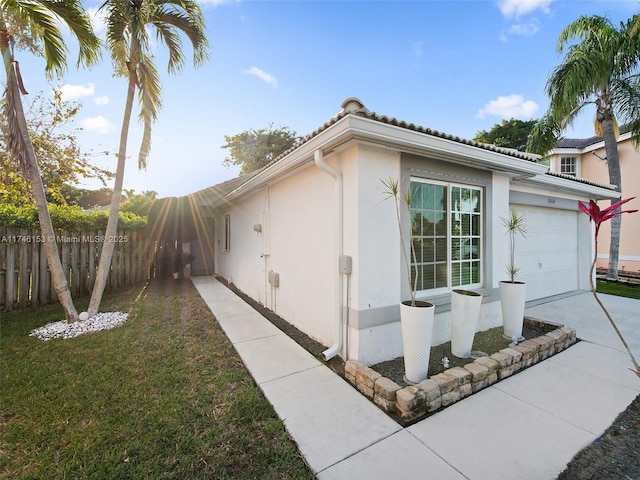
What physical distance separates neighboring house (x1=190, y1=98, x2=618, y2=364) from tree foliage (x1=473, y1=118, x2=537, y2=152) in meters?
18.1

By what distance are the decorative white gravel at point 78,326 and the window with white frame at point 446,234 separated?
6.31 meters

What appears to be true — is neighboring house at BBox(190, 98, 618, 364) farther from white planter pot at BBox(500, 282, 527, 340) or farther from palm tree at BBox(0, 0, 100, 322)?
palm tree at BBox(0, 0, 100, 322)

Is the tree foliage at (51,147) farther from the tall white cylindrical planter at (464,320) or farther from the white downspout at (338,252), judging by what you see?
the tall white cylindrical planter at (464,320)

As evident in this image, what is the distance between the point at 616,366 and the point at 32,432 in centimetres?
734

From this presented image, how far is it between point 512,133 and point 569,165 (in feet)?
24.4

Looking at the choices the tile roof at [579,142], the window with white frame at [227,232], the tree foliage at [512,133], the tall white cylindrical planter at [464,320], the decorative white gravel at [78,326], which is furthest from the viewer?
the tree foliage at [512,133]

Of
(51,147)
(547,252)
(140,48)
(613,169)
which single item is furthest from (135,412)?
(613,169)

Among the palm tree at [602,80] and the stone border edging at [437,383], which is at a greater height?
the palm tree at [602,80]

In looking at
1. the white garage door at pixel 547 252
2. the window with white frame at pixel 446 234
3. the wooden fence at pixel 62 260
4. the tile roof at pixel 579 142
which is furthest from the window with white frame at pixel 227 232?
the tile roof at pixel 579 142

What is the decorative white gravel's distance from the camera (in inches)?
205

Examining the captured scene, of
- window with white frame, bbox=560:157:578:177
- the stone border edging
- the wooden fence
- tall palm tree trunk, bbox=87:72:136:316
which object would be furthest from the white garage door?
the wooden fence

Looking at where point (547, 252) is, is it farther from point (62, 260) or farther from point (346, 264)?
point (62, 260)

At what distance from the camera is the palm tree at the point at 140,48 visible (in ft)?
18.2

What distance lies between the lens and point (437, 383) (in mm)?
3178
